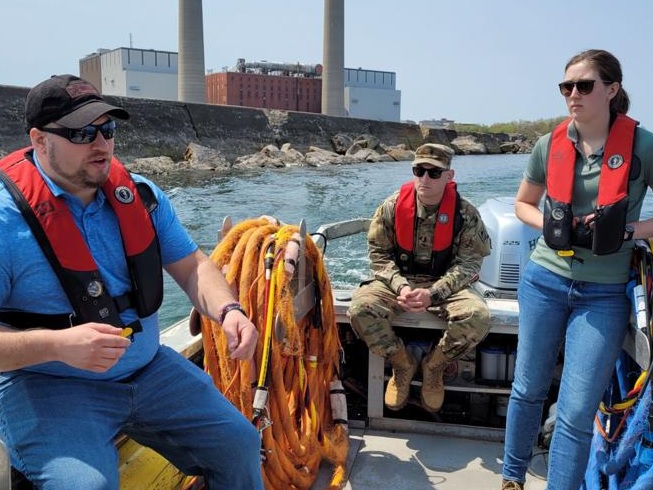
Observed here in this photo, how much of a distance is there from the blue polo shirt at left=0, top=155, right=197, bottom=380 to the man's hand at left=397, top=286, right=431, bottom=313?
45.7 inches

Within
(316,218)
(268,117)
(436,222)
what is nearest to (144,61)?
(268,117)

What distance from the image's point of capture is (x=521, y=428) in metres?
2.29

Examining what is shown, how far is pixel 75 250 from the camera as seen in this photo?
A: 1702 millimetres

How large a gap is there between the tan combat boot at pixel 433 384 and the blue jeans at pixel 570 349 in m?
0.73

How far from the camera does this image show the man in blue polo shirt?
5.09 ft

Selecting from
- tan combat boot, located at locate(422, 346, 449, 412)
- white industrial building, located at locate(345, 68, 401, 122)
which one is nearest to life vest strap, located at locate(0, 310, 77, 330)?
tan combat boot, located at locate(422, 346, 449, 412)

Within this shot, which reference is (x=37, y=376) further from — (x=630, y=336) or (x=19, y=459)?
(x=630, y=336)

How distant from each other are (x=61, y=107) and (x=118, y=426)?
898 mm

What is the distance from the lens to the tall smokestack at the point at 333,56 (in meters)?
56.0

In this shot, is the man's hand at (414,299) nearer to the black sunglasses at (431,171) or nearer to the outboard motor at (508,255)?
the black sunglasses at (431,171)

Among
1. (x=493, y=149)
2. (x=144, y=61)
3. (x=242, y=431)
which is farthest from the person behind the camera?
(x=144, y=61)

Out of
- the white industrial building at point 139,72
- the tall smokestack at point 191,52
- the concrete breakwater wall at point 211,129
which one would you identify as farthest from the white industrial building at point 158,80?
the concrete breakwater wall at point 211,129

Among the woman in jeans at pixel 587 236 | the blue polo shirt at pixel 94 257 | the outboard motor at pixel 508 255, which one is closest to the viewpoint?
the blue polo shirt at pixel 94 257

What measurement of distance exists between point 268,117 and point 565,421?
3265cm
